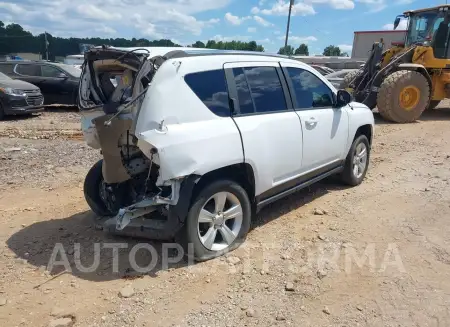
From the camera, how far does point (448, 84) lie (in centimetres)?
1138

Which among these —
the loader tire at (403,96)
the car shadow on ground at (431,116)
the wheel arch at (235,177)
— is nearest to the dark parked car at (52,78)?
the loader tire at (403,96)

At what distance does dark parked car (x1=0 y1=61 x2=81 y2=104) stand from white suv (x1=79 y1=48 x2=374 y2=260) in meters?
9.82

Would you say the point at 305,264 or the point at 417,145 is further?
the point at 417,145

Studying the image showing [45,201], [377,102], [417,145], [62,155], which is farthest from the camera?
[377,102]

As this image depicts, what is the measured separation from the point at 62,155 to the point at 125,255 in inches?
167

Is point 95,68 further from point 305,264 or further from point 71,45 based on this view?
point 71,45

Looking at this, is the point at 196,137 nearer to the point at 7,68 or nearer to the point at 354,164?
the point at 354,164

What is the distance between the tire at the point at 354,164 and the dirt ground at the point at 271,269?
155 mm

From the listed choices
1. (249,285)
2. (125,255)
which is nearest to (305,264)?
(249,285)

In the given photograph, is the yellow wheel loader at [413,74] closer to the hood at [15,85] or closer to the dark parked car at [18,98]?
the dark parked car at [18,98]

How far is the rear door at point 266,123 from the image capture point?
3.95 meters

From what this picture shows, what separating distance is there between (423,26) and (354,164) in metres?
8.56

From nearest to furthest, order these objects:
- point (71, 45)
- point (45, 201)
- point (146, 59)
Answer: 1. point (146, 59)
2. point (45, 201)
3. point (71, 45)

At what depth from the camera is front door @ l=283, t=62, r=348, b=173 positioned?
185 inches
